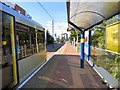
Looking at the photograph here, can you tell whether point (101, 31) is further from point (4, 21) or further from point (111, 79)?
point (4, 21)

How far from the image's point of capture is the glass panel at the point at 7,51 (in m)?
5.58

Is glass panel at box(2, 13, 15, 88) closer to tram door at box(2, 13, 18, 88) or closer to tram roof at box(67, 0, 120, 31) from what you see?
tram door at box(2, 13, 18, 88)

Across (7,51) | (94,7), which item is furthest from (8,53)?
(94,7)

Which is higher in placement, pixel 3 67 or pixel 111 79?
pixel 3 67

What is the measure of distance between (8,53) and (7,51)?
10 cm

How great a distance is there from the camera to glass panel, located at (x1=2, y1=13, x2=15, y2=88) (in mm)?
5577

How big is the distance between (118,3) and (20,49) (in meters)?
3.82

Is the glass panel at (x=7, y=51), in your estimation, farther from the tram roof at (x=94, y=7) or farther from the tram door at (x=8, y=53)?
the tram roof at (x=94, y=7)

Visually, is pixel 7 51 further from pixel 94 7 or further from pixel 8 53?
pixel 94 7

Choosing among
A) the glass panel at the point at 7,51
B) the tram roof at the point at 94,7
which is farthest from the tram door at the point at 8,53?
the tram roof at the point at 94,7

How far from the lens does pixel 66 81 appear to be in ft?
25.0

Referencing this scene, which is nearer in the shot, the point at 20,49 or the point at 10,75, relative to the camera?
the point at 10,75

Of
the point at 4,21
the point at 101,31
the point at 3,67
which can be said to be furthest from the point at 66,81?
the point at 101,31

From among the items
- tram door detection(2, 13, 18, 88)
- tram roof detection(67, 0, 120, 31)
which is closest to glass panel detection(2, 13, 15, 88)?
tram door detection(2, 13, 18, 88)
